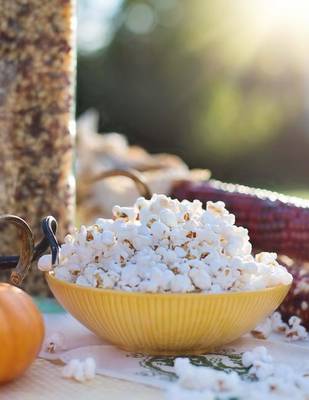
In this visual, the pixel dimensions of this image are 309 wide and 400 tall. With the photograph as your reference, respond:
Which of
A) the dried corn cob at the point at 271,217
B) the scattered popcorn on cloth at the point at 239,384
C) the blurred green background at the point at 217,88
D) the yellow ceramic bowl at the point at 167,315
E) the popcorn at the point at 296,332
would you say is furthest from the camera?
the blurred green background at the point at 217,88

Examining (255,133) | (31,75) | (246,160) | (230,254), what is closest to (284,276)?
(230,254)

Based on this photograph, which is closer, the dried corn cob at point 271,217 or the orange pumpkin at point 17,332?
the orange pumpkin at point 17,332

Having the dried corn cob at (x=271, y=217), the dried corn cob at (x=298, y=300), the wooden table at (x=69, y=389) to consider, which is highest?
the dried corn cob at (x=271, y=217)

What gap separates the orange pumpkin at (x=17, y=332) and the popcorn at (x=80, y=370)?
34 mm

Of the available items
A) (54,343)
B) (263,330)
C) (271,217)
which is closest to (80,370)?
(54,343)

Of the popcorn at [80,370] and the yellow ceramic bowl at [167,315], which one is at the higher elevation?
the yellow ceramic bowl at [167,315]

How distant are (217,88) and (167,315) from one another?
3.55 meters

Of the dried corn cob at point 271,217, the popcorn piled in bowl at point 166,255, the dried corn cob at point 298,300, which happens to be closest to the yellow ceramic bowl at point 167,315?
the popcorn piled in bowl at point 166,255

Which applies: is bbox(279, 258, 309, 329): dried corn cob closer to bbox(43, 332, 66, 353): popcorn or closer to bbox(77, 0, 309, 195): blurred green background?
bbox(43, 332, 66, 353): popcorn

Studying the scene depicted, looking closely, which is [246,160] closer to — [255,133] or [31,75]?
[255,133]

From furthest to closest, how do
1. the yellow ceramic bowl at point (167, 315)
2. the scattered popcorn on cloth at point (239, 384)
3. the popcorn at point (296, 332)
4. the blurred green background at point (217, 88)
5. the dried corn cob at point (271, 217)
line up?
1. the blurred green background at point (217, 88)
2. the dried corn cob at point (271, 217)
3. the popcorn at point (296, 332)
4. the yellow ceramic bowl at point (167, 315)
5. the scattered popcorn on cloth at point (239, 384)

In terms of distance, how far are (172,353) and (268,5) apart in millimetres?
3281

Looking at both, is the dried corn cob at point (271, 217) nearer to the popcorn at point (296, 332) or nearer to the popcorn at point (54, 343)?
the popcorn at point (296, 332)

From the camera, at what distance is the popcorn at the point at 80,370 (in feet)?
2.29
